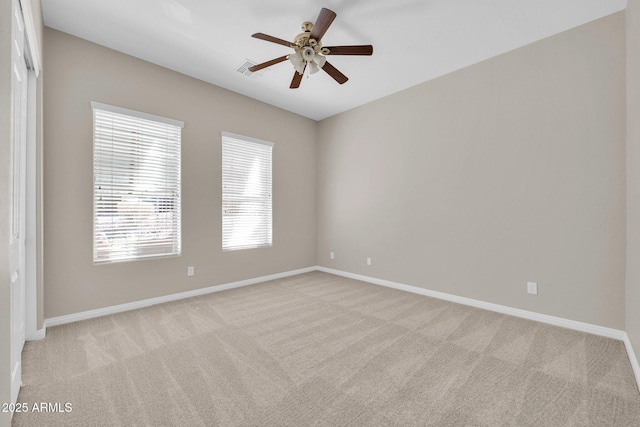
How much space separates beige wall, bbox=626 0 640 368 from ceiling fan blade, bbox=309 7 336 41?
7.90 ft

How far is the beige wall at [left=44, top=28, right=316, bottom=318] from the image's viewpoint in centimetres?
287

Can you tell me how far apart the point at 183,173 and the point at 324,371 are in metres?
3.10

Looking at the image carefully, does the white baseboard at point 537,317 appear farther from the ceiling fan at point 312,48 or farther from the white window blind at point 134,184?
the white window blind at point 134,184

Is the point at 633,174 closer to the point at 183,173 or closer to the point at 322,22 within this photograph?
the point at 322,22

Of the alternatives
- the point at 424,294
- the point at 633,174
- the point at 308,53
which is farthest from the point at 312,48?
the point at 424,294

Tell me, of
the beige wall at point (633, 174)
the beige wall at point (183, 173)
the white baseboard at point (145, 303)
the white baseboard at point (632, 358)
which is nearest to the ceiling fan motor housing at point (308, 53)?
the beige wall at point (183, 173)

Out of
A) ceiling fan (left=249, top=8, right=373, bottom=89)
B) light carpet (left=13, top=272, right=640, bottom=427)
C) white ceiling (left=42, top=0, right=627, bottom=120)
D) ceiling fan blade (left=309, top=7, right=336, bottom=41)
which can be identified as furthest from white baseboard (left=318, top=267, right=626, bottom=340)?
ceiling fan blade (left=309, top=7, right=336, bottom=41)

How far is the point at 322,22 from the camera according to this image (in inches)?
91.0

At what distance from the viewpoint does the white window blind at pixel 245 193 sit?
14.1 ft

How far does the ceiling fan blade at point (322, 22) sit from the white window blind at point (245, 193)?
223 centimetres

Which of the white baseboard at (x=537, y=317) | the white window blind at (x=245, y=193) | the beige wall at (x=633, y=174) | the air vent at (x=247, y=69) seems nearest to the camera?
the beige wall at (x=633, y=174)

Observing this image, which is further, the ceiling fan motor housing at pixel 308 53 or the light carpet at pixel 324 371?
the ceiling fan motor housing at pixel 308 53

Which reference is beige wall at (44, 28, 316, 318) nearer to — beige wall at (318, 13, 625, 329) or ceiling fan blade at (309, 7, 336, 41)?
beige wall at (318, 13, 625, 329)

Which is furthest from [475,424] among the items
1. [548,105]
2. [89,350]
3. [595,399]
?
[548,105]
